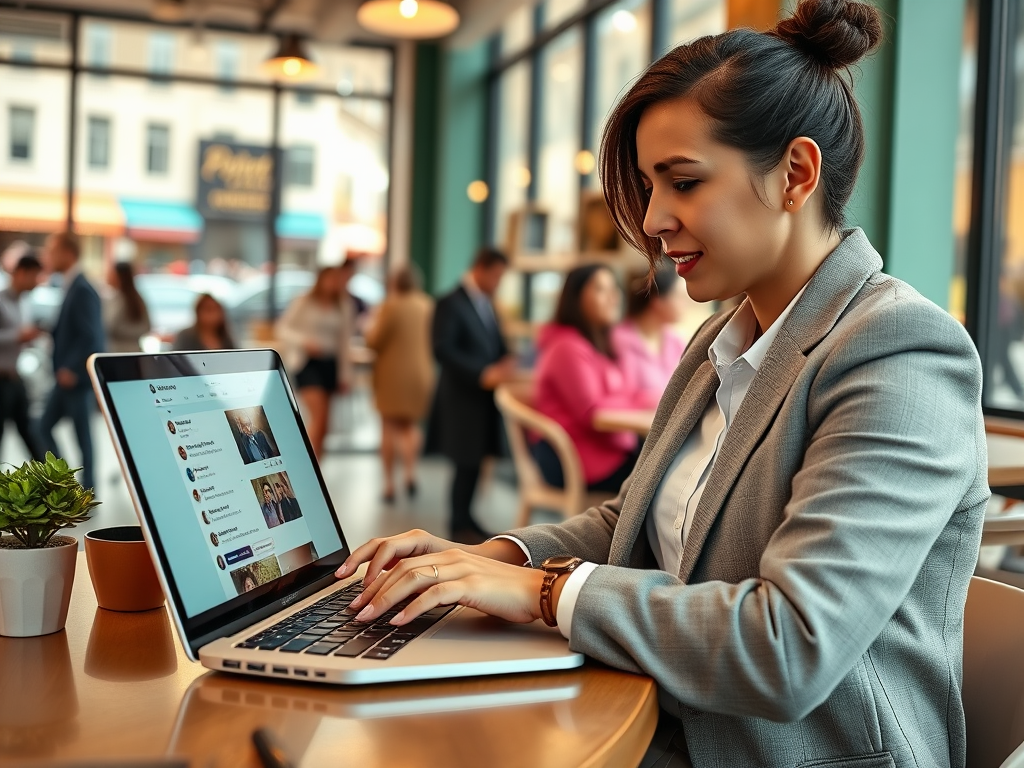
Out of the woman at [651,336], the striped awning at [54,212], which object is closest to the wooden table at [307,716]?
the woman at [651,336]

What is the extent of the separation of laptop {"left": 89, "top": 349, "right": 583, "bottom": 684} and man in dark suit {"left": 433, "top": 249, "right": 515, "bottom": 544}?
422 centimetres

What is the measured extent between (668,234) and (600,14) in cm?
609

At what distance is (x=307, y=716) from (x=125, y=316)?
638 cm

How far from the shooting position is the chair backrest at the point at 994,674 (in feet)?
3.77

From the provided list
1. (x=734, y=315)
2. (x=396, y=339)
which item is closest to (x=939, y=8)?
(x=734, y=315)

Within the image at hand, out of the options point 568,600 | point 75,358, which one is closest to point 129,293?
point 75,358

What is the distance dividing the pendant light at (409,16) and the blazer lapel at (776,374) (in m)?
3.93

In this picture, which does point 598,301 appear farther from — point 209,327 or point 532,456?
point 209,327

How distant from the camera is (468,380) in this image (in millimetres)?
5559

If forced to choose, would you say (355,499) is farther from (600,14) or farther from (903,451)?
(903,451)

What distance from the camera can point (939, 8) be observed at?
367 centimetres

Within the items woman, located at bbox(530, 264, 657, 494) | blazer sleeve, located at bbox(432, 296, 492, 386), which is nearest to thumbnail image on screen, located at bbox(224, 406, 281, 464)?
woman, located at bbox(530, 264, 657, 494)

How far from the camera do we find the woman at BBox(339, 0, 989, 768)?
3.12 feet

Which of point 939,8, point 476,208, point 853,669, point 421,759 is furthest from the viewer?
point 476,208
